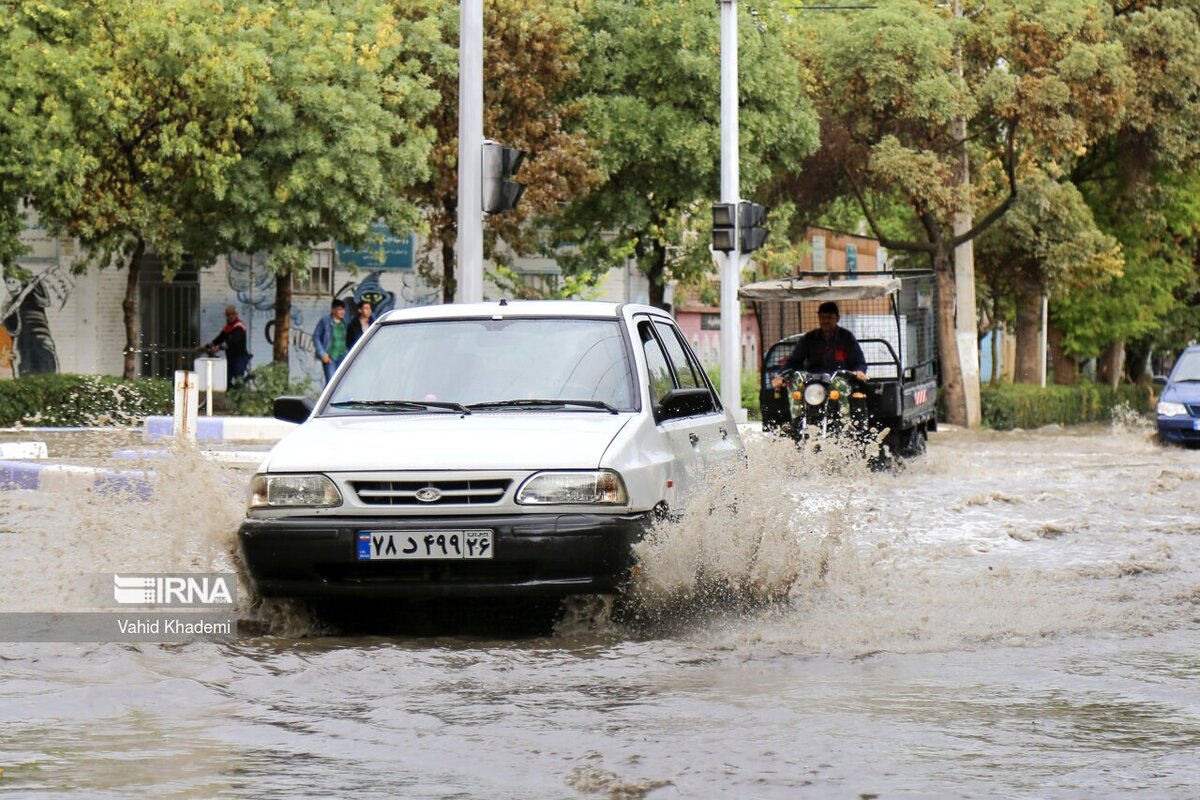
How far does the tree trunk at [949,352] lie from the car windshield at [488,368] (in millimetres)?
32851

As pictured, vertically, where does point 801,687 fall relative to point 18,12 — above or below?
below

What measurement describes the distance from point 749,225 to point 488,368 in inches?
677

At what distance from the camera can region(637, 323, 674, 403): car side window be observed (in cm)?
1008

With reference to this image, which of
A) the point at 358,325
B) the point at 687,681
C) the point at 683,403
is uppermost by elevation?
the point at 358,325

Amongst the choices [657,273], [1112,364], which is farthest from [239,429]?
[1112,364]

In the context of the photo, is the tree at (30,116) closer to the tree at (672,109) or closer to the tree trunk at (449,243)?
the tree trunk at (449,243)

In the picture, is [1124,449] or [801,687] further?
[1124,449]

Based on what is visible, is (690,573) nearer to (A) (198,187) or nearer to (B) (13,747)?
(B) (13,747)

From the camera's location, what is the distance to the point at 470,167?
57.8 feet

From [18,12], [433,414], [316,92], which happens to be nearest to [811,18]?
[316,92]

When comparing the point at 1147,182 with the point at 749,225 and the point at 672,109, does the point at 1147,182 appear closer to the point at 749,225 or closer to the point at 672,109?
the point at 672,109

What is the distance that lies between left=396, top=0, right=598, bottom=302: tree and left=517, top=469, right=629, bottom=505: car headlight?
27919 mm

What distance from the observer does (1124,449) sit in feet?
99.2

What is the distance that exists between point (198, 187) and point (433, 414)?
24.6m
